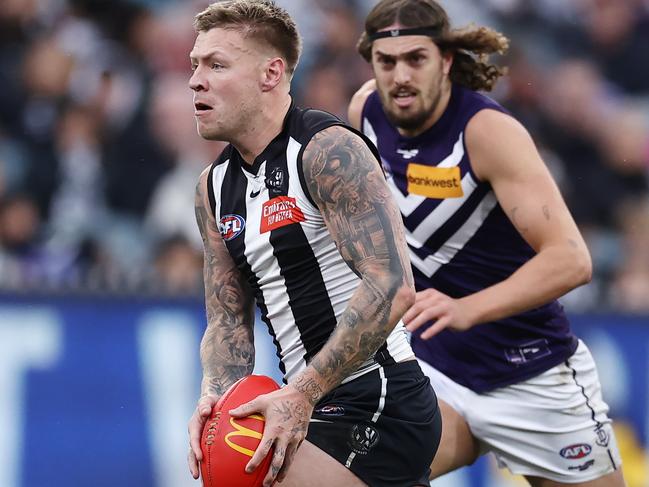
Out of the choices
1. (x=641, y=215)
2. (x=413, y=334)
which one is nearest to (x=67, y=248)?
(x=413, y=334)

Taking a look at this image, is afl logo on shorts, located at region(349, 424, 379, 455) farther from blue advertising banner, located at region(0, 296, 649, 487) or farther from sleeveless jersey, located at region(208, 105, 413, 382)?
blue advertising banner, located at region(0, 296, 649, 487)

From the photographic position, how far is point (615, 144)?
9.35m

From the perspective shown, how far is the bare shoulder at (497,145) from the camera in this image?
4738 millimetres

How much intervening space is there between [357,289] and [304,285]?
0.37m

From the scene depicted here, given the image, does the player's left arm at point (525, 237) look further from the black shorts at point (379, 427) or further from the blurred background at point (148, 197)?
the blurred background at point (148, 197)

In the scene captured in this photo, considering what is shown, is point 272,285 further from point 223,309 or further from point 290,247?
point 223,309

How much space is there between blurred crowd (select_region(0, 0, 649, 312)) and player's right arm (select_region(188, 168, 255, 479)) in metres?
2.60

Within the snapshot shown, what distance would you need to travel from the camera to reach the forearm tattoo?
143 inches

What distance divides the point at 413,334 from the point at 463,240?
0.59 m

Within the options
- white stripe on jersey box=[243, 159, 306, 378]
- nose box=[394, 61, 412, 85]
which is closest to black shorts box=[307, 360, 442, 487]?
white stripe on jersey box=[243, 159, 306, 378]

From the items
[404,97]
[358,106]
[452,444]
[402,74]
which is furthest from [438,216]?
[452,444]

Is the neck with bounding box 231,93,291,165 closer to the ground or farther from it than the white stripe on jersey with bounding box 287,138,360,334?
farther from it

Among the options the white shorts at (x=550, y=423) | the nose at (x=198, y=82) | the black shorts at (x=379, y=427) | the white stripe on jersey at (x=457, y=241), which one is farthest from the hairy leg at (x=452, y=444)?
the nose at (x=198, y=82)

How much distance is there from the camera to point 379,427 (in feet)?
13.1
